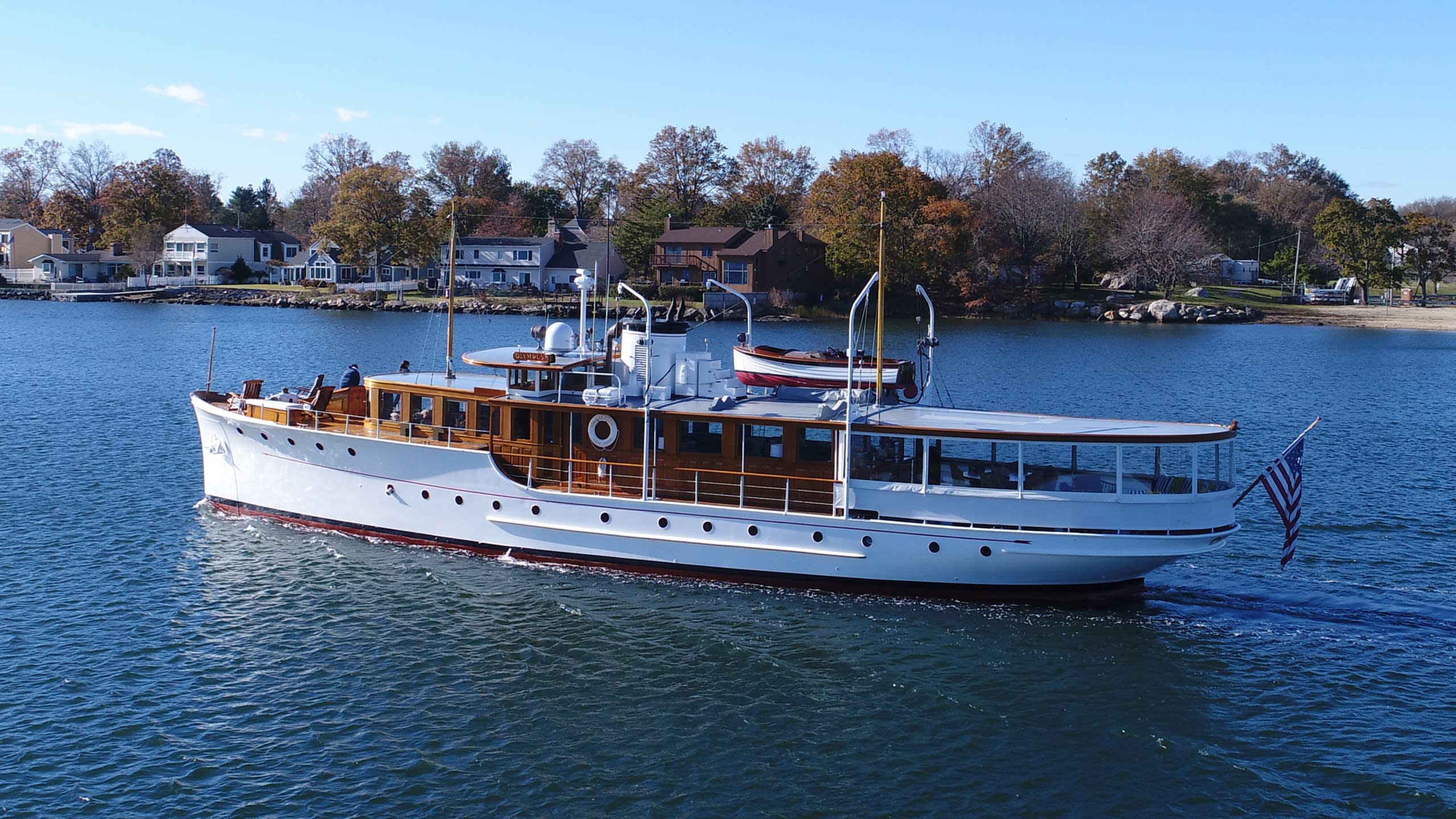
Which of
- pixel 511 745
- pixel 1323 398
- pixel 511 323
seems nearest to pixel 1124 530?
pixel 511 745

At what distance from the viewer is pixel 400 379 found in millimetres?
26953

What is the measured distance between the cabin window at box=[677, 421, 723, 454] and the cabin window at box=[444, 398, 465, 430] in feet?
17.8

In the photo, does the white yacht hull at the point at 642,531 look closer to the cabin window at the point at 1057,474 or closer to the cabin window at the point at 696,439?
the cabin window at the point at 1057,474

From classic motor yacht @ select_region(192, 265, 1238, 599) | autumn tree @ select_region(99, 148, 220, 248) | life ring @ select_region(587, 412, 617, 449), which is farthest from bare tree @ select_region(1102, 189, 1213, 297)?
autumn tree @ select_region(99, 148, 220, 248)

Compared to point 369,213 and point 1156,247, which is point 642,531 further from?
point 1156,247

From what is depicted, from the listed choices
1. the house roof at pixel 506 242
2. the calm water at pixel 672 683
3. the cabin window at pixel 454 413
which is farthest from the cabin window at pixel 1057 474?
the house roof at pixel 506 242

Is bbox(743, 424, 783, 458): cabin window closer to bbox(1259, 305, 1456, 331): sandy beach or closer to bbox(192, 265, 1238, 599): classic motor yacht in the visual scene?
bbox(192, 265, 1238, 599): classic motor yacht

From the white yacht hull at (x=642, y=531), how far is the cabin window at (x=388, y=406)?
3.82 feet

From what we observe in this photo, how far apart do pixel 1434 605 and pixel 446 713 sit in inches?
783

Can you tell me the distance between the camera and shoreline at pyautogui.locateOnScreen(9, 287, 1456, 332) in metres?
99.9

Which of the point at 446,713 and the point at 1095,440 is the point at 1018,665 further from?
the point at 446,713

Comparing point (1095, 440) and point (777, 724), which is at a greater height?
point (1095, 440)

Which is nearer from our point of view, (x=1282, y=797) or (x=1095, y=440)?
(x=1282, y=797)

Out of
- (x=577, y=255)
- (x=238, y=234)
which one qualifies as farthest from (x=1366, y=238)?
(x=238, y=234)
